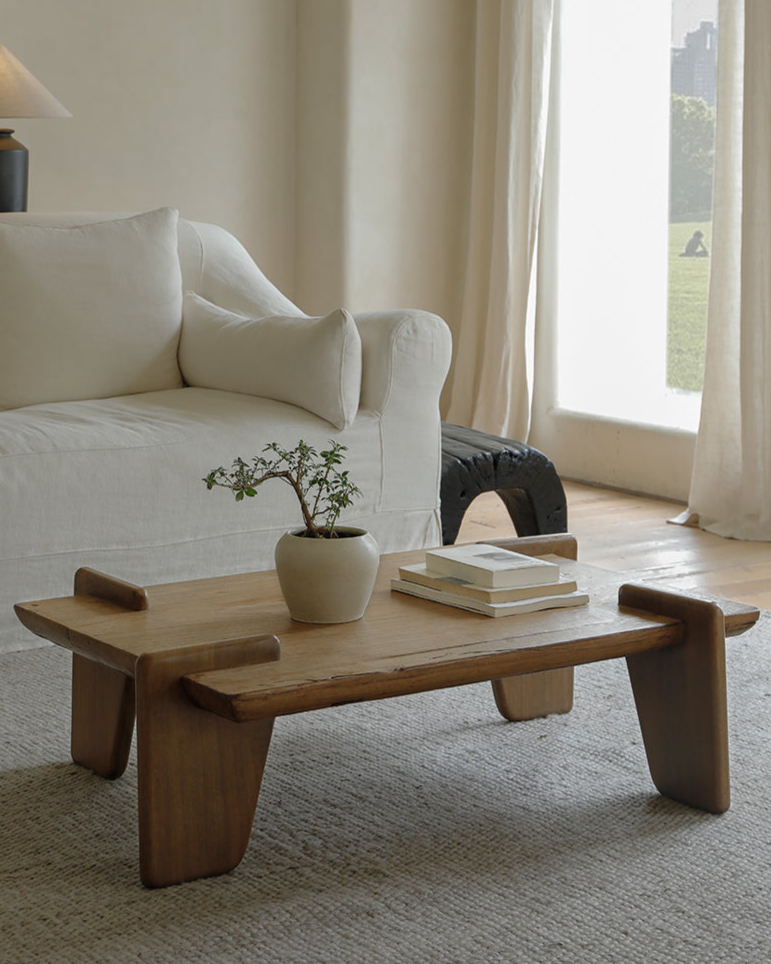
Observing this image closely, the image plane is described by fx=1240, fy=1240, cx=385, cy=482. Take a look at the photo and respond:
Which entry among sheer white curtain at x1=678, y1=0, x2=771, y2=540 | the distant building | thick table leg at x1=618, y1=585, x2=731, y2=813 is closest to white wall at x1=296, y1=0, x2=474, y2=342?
the distant building

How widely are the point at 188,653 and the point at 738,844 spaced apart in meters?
0.76

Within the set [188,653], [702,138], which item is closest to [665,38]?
[702,138]

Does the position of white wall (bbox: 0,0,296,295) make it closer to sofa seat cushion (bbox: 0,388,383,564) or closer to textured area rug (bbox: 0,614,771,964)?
sofa seat cushion (bbox: 0,388,383,564)

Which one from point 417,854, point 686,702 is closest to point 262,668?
point 417,854

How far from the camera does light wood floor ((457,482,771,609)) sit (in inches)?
125

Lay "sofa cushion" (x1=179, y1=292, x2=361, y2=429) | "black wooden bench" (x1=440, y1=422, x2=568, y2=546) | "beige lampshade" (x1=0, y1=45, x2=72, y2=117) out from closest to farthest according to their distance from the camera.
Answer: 1. "sofa cushion" (x1=179, y1=292, x2=361, y2=429)
2. "black wooden bench" (x1=440, y1=422, x2=568, y2=546)
3. "beige lampshade" (x1=0, y1=45, x2=72, y2=117)

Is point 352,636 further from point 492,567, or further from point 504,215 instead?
point 504,215

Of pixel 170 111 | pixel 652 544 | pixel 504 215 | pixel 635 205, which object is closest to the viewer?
pixel 652 544

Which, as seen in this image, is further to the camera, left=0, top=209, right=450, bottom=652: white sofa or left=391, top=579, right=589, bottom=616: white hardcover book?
left=0, top=209, right=450, bottom=652: white sofa

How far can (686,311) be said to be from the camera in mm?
4227

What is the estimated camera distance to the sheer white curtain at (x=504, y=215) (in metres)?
4.59

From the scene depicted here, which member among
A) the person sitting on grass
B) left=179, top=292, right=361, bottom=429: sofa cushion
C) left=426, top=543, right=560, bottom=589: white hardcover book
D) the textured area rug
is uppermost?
the person sitting on grass

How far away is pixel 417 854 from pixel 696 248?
3.02 m

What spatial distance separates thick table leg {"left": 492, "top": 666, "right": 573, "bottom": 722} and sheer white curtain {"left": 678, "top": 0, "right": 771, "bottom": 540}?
1.70 metres
